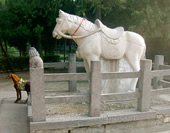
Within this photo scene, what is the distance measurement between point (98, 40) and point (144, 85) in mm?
1383

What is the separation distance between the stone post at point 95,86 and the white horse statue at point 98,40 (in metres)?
0.93

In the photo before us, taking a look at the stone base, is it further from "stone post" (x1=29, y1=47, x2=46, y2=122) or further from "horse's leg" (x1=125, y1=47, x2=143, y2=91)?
"horse's leg" (x1=125, y1=47, x2=143, y2=91)

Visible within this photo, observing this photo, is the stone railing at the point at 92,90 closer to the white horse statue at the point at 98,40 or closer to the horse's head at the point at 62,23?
the white horse statue at the point at 98,40

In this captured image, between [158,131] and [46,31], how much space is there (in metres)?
8.47

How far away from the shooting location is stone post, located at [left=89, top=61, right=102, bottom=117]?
2.63 meters

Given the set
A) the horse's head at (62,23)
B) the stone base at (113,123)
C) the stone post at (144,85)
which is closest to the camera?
the stone base at (113,123)

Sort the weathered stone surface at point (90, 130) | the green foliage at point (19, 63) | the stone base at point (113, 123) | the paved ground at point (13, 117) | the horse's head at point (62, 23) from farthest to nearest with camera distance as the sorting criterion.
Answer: the green foliage at point (19, 63) < the horse's head at point (62, 23) < the paved ground at point (13, 117) < the weathered stone surface at point (90, 130) < the stone base at point (113, 123)

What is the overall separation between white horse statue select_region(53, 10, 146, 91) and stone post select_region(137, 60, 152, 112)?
882mm

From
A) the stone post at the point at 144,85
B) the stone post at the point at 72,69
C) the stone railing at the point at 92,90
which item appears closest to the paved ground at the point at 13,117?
the stone railing at the point at 92,90

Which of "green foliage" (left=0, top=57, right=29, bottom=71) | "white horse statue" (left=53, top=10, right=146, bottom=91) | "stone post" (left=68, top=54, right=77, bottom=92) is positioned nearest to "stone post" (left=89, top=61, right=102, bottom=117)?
"white horse statue" (left=53, top=10, right=146, bottom=91)

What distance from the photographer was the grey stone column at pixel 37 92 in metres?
2.40

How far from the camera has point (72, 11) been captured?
896cm

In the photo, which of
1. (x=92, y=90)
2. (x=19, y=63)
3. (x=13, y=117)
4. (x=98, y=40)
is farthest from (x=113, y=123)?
(x=19, y=63)

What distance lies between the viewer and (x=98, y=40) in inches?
141
